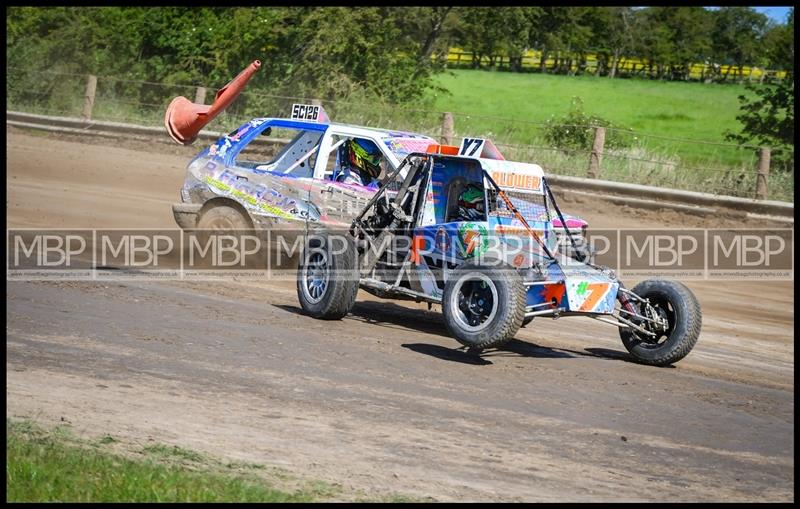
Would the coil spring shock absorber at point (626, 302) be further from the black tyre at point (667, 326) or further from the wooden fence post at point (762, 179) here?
the wooden fence post at point (762, 179)

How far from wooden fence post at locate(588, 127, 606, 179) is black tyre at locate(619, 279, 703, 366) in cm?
1192

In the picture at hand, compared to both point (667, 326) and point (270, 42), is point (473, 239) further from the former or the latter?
point (270, 42)

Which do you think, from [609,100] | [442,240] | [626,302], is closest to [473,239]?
[442,240]

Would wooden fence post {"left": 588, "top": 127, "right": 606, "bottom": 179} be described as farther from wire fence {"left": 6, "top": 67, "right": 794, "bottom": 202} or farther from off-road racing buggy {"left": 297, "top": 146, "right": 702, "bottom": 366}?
off-road racing buggy {"left": 297, "top": 146, "right": 702, "bottom": 366}

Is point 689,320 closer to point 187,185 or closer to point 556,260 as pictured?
point 556,260

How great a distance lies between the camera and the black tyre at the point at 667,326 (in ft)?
29.8

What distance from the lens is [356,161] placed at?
1266 centimetres

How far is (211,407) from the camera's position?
687 centimetres

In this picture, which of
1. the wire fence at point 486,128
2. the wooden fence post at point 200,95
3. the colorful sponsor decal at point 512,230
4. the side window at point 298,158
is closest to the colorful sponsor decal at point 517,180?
the colorful sponsor decal at point 512,230

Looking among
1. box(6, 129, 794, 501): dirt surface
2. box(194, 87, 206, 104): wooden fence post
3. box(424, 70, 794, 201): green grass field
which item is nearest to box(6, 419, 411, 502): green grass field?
box(6, 129, 794, 501): dirt surface

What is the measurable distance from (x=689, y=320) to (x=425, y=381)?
2.40 m

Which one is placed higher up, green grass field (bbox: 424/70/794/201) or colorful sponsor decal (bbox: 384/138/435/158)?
green grass field (bbox: 424/70/794/201)

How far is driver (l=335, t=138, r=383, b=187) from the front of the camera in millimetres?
12641

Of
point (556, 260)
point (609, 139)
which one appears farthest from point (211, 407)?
point (609, 139)
